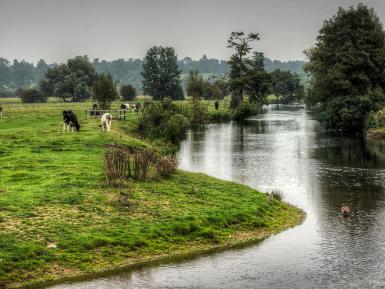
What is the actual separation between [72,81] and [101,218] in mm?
123255

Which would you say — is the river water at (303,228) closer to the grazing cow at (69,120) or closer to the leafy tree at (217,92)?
the grazing cow at (69,120)

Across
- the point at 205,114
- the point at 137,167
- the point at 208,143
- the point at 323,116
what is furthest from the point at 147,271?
the point at 205,114

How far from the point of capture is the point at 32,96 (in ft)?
498

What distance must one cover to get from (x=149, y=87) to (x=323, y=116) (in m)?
79.2

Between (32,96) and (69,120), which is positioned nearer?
(69,120)

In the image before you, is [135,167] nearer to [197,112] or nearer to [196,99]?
[197,112]

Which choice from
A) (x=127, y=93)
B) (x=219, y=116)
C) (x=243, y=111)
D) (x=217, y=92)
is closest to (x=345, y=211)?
(x=219, y=116)

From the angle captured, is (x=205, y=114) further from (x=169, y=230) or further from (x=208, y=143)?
(x=169, y=230)

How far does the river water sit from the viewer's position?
22.3 m

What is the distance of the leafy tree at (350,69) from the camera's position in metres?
78.3

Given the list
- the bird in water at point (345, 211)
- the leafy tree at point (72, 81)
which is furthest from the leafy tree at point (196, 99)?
the bird in water at point (345, 211)

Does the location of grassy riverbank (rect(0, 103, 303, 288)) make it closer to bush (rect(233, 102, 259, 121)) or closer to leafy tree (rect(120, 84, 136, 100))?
bush (rect(233, 102, 259, 121))

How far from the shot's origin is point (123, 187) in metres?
32.7

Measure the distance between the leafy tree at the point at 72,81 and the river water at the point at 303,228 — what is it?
87566 mm
